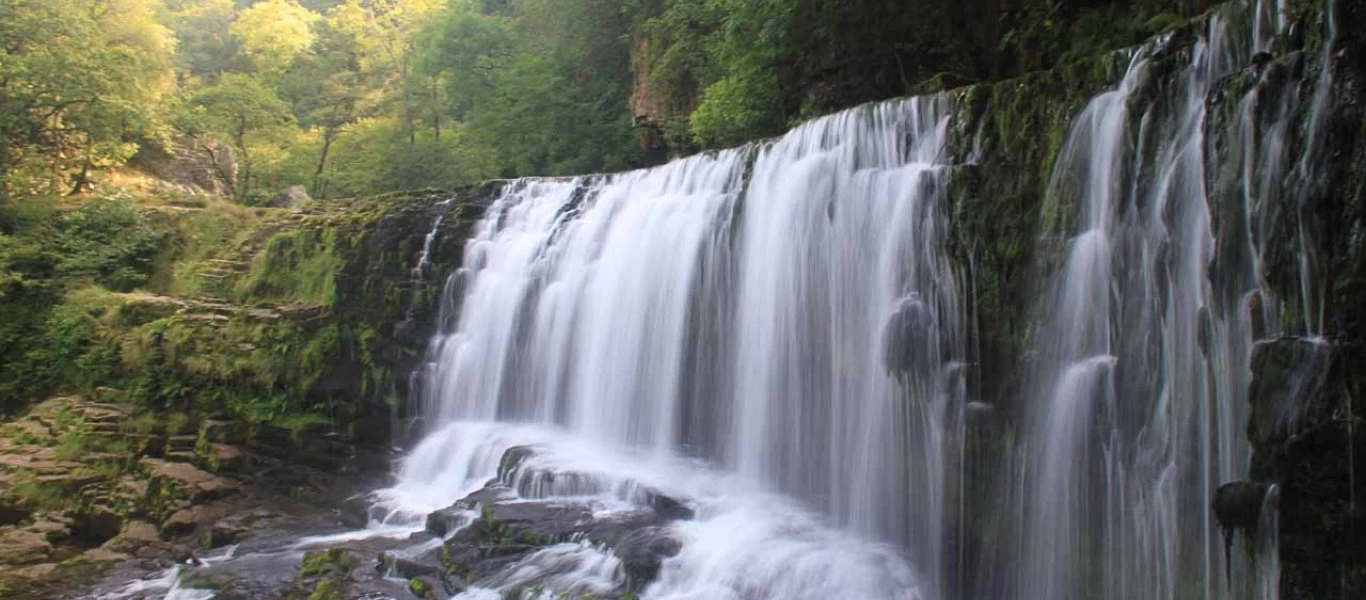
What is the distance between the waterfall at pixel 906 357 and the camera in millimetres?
5266

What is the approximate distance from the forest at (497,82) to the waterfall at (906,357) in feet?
9.22

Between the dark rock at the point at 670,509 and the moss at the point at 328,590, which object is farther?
the dark rock at the point at 670,509

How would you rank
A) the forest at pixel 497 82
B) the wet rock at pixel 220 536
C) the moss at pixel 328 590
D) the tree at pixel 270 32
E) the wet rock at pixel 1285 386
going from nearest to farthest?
the wet rock at pixel 1285 386 → the moss at pixel 328 590 → the wet rock at pixel 220 536 → the forest at pixel 497 82 → the tree at pixel 270 32

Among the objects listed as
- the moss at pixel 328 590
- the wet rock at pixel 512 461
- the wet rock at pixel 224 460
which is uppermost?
the wet rock at pixel 512 461

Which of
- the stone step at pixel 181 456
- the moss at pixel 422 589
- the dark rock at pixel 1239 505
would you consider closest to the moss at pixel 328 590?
the moss at pixel 422 589

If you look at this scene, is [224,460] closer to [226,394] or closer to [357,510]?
[226,394]

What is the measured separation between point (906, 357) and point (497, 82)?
18.7 meters

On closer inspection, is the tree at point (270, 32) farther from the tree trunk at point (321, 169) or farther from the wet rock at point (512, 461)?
the wet rock at point (512, 461)

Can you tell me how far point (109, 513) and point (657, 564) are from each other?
7.20 meters

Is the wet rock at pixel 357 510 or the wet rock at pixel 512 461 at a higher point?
the wet rock at pixel 512 461

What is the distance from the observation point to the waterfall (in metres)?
5.27

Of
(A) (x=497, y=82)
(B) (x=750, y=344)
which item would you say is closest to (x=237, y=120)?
(A) (x=497, y=82)

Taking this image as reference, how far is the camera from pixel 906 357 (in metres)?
7.75

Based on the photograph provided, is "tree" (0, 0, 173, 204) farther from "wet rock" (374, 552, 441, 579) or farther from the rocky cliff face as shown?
"wet rock" (374, 552, 441, 579)
